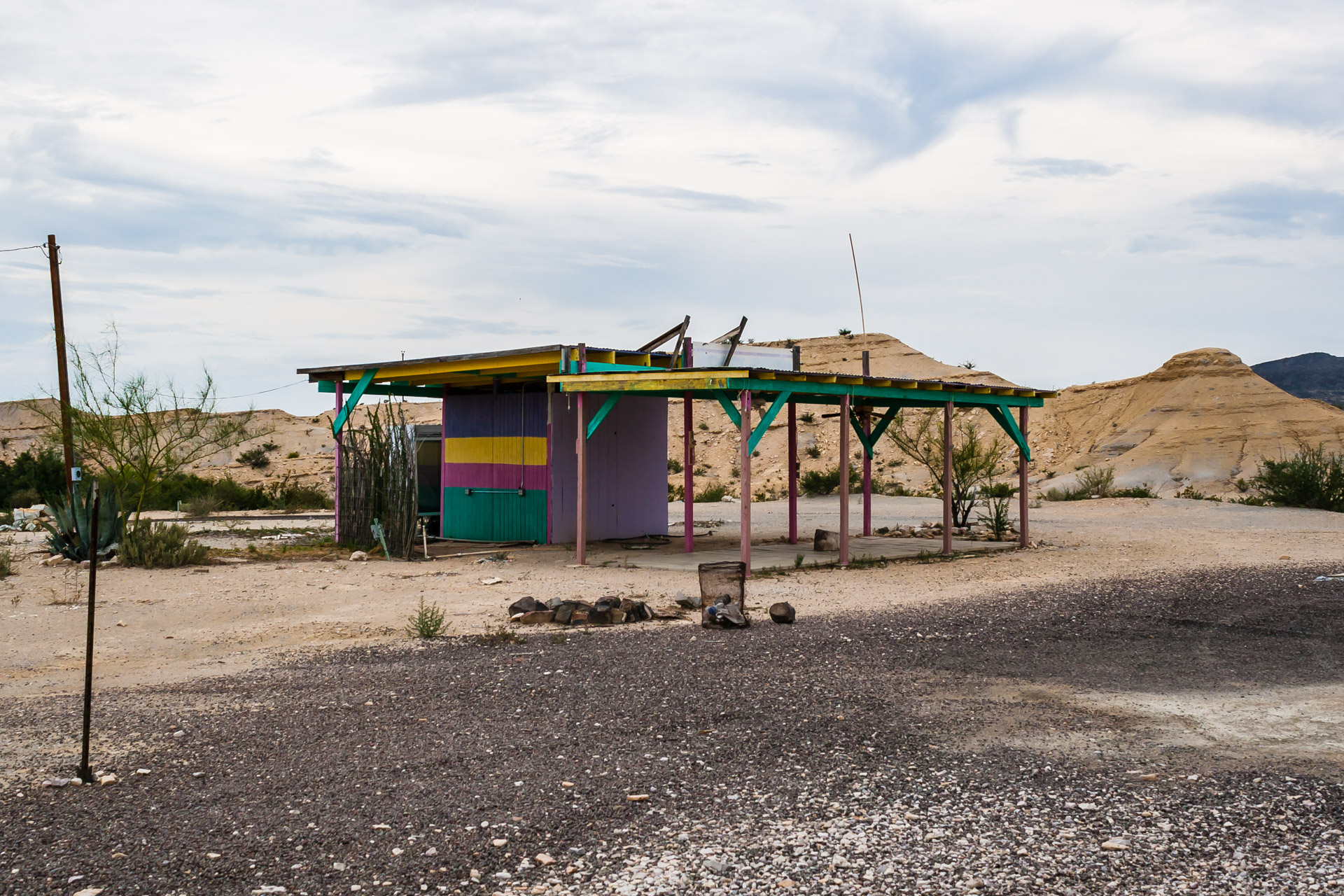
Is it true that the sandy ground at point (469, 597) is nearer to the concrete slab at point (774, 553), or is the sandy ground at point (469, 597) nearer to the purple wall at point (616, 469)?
the concrete slab at point (774, 553)

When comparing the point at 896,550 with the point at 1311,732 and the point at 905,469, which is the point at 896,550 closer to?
the point at 1311,732

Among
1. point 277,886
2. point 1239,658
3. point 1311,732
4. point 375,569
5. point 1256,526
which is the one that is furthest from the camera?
point 1256,526

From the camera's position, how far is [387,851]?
15.1 feet

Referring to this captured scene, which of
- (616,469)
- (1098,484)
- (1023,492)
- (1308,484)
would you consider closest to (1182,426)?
(1098,484)

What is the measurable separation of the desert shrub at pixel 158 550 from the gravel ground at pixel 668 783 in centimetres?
801

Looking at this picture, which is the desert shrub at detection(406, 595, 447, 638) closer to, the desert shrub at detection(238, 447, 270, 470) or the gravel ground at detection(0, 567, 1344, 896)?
the gravel ground at detection(0, 567, 1344, 896)

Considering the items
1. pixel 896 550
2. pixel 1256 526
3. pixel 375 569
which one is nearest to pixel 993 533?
pixel 896 550

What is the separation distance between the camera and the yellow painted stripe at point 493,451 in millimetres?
18469

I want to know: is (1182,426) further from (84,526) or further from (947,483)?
(84,526)

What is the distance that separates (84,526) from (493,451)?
6.25 metres

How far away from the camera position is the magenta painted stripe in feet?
60.7

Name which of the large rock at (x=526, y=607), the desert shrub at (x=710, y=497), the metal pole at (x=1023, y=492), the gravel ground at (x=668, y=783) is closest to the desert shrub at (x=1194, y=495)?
the metal pole at (x=1023, y=492)

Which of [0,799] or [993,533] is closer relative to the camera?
[0,799]

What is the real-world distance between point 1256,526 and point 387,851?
22175 mm
